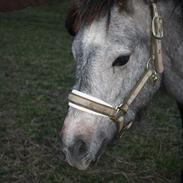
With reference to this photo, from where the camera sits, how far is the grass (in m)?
3.60

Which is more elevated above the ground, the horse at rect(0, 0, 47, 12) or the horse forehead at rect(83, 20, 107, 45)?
the horse forehead at rect(83, 20, 107, 45)

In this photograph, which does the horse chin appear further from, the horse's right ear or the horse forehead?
the horse's right ear

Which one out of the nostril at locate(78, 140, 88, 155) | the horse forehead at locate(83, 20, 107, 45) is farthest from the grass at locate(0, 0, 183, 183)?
the horse forehead at locate(83, 20, 107, 45)

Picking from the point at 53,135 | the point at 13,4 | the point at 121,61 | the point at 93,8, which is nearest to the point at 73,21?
the point at 93,8

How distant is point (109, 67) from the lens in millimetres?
2137

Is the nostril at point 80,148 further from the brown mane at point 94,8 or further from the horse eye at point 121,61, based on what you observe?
the brown mane at point 94,8

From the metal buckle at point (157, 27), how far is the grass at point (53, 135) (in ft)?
1.78

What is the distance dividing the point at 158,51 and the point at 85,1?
1.54ft

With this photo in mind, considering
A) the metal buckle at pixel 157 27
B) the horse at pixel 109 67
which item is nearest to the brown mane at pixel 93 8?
the horse at pixel 109 67

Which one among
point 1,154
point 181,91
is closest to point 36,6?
point 1,154

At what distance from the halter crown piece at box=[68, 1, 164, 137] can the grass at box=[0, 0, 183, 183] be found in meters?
0.31

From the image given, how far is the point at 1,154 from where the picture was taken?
3.88 meters

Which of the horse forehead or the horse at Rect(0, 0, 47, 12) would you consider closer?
the horse forehead

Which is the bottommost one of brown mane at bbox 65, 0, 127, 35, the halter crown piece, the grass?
the grass
